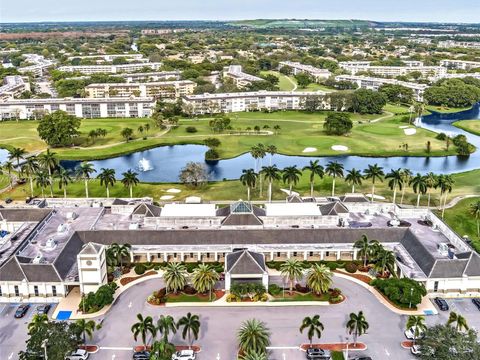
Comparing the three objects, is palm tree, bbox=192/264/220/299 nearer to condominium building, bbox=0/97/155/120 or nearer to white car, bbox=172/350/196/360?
white car, bbox=172/350/196/360

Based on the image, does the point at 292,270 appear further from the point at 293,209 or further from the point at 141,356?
the point at 141,356

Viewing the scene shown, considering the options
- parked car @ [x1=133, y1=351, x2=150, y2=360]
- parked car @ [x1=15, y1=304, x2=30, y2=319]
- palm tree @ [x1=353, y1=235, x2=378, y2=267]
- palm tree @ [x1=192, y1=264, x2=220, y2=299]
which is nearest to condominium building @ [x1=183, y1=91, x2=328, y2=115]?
palm tree @ [x1=353, y1=235, x2=378, y2=267]

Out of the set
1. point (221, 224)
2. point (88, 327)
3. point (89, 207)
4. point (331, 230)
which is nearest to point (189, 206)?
point (221, 224)

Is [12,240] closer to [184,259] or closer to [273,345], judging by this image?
[184,259]

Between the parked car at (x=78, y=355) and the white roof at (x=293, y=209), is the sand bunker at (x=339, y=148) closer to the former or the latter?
the white roof at (x=293, y=209)

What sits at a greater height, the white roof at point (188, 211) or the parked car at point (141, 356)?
the white roof at point (188, 211)

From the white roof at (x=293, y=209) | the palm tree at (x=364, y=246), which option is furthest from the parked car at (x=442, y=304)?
the white roof at (x=293, y=209)
